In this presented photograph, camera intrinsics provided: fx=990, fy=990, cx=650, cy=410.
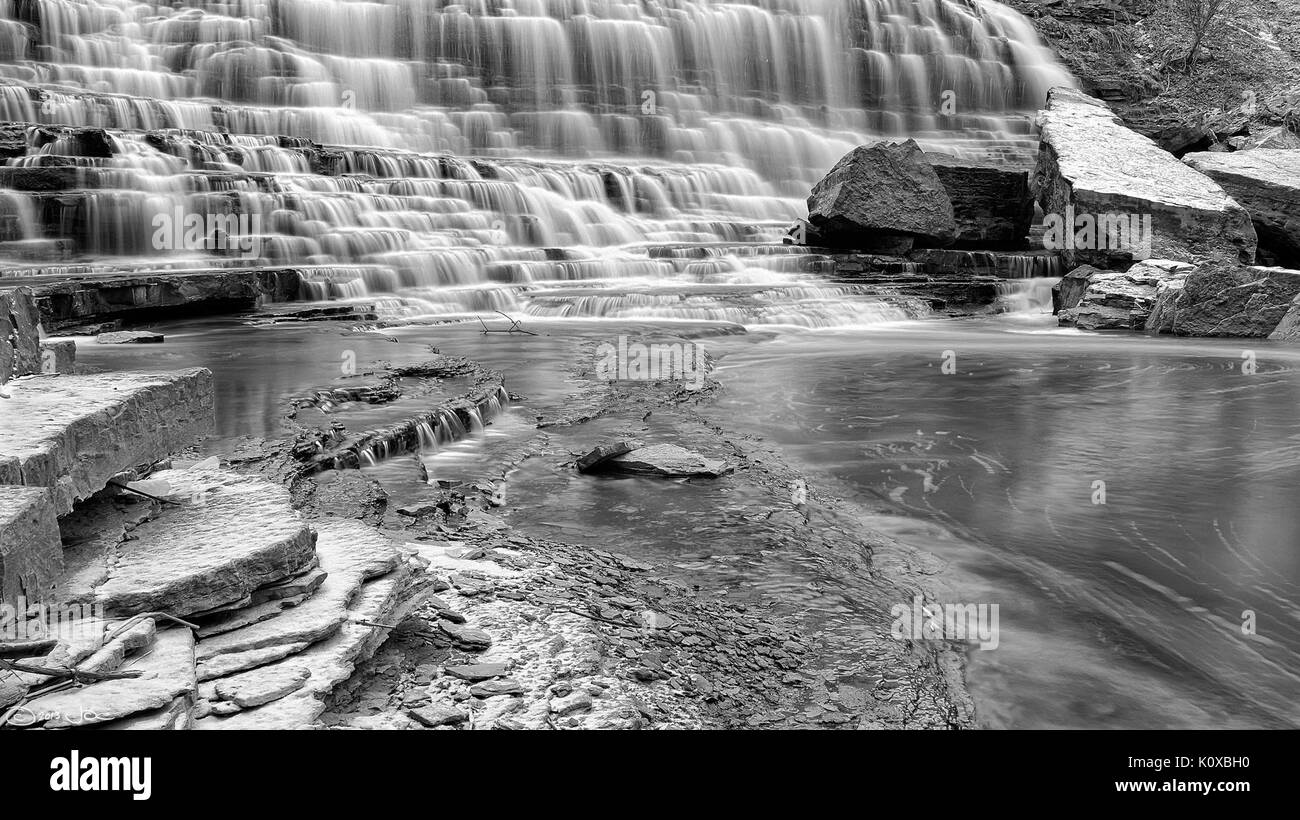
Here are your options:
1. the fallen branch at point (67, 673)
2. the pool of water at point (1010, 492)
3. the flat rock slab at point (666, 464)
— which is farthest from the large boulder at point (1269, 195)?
the fallen branch at point (67, 673)

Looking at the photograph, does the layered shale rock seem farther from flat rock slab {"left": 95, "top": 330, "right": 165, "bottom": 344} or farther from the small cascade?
the small cascade

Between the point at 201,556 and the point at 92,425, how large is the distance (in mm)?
548

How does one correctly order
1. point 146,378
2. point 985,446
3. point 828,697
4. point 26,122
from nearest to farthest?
point 828,697
point 146,378
point 985,446
point 26,122

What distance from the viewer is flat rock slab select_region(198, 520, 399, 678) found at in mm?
2434

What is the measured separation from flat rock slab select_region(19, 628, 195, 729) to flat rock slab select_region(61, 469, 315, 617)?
194mm

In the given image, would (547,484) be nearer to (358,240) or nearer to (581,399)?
(581,399)

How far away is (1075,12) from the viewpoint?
28703 millimetres

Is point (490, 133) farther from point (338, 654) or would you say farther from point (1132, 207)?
point (338, 654)

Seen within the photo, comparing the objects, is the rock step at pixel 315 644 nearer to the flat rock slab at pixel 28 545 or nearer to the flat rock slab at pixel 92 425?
the flat rock slab at pixel 28 545

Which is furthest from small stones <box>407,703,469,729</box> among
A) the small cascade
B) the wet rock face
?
the small cascade

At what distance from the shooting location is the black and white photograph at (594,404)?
2.56 metres

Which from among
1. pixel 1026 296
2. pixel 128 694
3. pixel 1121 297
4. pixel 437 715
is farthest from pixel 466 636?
pixel 1026 296

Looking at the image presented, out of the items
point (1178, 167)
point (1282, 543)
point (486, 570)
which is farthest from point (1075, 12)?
point (486, 570)

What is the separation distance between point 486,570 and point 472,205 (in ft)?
43.0
